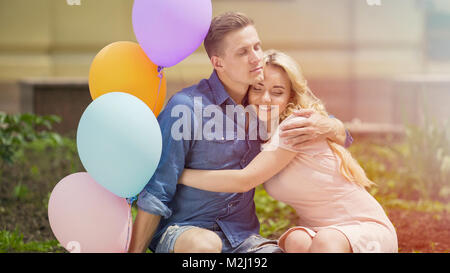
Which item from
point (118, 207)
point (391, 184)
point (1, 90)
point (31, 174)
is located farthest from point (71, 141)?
point (118, 207)

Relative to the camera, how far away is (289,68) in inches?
91.5

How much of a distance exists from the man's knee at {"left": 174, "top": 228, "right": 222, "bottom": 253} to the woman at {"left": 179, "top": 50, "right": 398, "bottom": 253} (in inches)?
7.4

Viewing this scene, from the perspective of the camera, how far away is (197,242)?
7.21 ft

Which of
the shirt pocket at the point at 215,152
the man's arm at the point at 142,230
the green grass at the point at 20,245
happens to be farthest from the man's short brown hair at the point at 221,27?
the green grass at the point at 20,245

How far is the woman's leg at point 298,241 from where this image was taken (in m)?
2.18

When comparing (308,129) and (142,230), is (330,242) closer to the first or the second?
(308,129)

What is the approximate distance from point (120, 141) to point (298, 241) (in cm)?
81

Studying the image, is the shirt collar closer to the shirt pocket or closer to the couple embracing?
the couple embracing

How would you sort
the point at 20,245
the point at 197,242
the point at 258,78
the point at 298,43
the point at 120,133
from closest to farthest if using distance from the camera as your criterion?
the point at 120,133
the point at 197,242
the point at 258,78
the point at 20,245
the point at 298,43

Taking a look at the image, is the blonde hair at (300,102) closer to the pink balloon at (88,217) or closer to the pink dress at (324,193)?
the pink dress at (324,193)

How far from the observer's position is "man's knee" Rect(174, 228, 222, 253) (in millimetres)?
2191

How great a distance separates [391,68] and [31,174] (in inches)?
179

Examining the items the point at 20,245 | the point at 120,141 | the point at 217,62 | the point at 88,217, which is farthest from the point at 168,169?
the point at 20,245

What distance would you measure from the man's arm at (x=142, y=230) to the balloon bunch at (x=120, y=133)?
0.04 m
